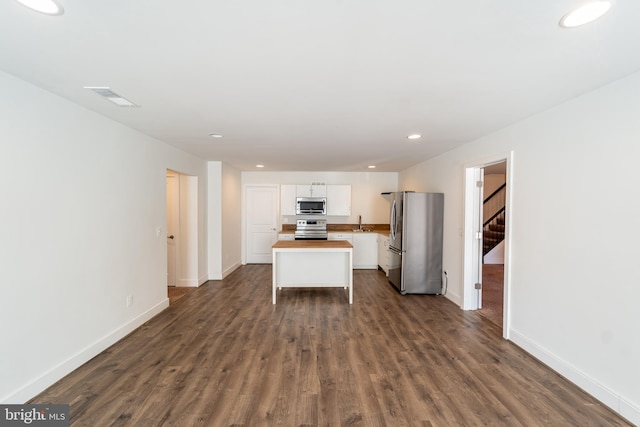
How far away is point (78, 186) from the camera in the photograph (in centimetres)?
248

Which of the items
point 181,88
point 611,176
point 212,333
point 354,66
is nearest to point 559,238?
point 611,176

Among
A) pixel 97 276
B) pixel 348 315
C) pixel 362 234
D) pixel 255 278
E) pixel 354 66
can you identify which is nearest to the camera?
pixel 354 66

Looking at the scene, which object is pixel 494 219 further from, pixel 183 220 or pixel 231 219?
pixel 183 220

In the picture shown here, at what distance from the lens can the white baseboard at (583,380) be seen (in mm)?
1893

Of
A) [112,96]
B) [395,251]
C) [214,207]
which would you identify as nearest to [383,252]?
[395,251]

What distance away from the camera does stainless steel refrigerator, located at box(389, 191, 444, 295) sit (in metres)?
4.60

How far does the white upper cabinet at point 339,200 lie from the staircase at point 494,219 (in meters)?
3.97

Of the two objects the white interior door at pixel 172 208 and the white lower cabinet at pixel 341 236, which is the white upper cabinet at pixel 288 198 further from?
the white interior door at pixel 172 208

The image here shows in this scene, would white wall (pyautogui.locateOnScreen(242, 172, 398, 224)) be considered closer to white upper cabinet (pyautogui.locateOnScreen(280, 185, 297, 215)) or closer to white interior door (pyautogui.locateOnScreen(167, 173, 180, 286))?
white upper cabinet (pyautogui.locateOnScreen(280, 185, 297, 215))

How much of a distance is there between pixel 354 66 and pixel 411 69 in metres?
0.37

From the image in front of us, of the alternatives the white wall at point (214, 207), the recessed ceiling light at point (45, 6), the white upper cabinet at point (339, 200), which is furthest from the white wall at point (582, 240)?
the white wall at point (214, 207)

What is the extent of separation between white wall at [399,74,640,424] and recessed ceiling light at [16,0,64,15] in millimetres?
3355

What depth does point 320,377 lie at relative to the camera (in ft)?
7.69

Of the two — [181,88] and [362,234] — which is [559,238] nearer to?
[181,88]
